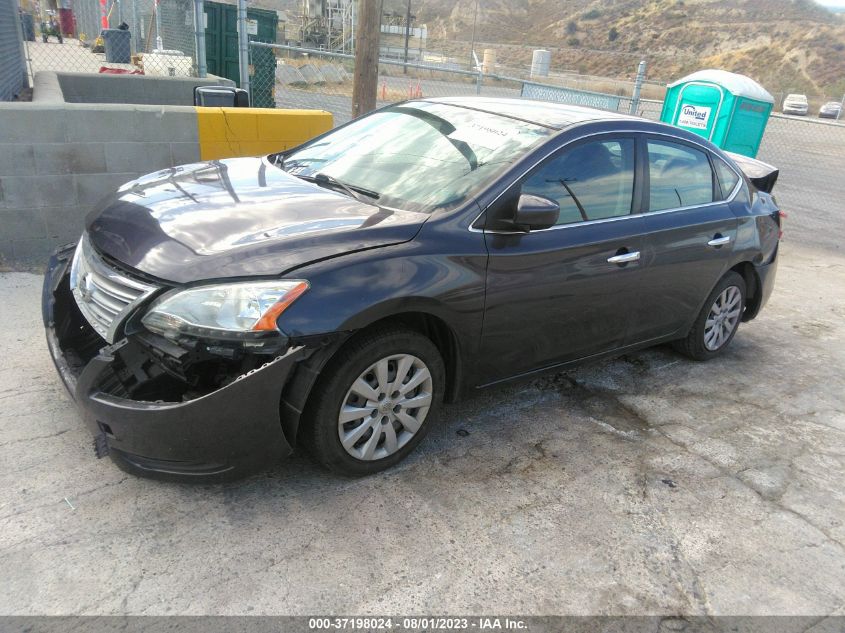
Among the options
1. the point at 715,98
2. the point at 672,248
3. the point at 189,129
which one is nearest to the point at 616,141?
the point at 672,248

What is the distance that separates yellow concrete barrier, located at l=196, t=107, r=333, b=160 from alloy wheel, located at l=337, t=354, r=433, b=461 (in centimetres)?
354

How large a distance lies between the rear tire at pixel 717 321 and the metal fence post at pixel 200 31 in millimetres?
6147

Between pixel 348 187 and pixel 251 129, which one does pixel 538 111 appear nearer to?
pixel 348 187

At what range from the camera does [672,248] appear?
4102 mm

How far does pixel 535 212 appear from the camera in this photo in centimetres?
314

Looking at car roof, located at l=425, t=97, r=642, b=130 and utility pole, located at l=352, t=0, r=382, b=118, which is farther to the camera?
utility pole, located at l=352, t=0, r=382, b=118

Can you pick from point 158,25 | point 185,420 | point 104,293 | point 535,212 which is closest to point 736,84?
point 535,212

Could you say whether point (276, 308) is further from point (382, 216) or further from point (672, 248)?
point (672, 248)

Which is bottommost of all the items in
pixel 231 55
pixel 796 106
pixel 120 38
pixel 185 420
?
pixel 796 106

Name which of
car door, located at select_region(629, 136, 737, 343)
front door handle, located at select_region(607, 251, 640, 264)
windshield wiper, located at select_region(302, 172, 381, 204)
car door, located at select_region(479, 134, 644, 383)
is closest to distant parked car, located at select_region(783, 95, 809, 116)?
car door, located at select_region(629, 136, 737, 343)

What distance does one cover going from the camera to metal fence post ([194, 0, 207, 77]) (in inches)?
290

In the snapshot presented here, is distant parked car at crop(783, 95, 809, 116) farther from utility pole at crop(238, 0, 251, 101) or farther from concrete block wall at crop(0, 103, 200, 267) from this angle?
concrete block wall at crop(0, 103, 200, 267)

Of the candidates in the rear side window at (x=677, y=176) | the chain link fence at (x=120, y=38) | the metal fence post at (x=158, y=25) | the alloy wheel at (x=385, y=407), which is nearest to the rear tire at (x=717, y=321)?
the rear side window at (x=677, y=176)

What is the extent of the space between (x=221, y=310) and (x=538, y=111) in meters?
2.31
